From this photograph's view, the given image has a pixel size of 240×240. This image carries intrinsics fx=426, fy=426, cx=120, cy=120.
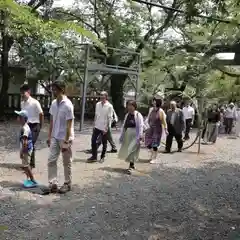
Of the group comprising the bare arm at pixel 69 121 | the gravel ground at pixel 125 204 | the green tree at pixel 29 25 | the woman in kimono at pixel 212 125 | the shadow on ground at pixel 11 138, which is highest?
the green tree at pixel 29 25

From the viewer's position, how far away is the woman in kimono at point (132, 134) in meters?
8.54

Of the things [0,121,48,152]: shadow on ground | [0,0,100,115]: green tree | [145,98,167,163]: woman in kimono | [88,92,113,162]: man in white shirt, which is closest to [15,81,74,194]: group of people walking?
[0,0,100,115]: green tree

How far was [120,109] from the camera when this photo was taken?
79.3 feet

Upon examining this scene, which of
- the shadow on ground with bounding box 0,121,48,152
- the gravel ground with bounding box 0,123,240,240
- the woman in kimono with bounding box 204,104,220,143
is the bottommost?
the shadow on ground with bounding box 0,121,48,152

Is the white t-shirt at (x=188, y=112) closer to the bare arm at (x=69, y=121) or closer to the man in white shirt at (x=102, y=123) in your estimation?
the man in white shirt at (x=102, y=123)

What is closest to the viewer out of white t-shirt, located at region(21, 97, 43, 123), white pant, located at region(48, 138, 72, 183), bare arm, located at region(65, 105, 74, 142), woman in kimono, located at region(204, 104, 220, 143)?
bare arm, located at region(65, 105, 74, 142)

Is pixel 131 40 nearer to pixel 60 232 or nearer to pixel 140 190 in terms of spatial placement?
pixel 140 190

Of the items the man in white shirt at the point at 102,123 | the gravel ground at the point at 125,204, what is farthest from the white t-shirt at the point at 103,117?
the gravel ground at the point at 125,204

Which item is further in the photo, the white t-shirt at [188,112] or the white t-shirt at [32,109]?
the white t-shirt at [188,112]

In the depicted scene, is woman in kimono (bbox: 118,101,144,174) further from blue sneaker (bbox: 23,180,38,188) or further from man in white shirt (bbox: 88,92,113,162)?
blue sneaker (bbox: 23,180,38,188)

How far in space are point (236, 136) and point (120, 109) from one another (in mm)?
7176

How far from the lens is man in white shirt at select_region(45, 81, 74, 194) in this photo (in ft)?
21.0

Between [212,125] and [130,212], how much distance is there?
9.91 m

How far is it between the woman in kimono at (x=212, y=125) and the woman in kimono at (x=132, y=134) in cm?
727
